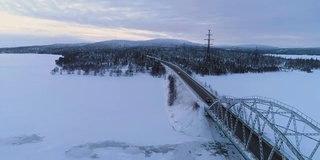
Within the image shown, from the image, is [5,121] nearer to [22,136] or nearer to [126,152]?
[22,136]

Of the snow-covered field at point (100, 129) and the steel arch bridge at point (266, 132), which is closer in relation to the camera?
the steel arch bridge at point (266, 132)

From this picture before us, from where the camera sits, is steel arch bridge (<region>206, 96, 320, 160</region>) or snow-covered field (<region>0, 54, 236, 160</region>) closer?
steel arch bridge (<region>206, 96, 320, 160</region>)

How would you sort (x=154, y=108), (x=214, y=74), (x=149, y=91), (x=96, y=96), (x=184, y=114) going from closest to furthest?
(x=184, y=114) < (x=154, y=108) < (x=96, y=96) < (x=149, y=91) < (x=214, y=74)

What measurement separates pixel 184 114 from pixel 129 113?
1126cm

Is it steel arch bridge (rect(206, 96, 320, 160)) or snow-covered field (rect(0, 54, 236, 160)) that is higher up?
steel arch bridge (rect(206, 96, 320, 160))

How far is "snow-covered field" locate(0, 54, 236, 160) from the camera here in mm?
37812

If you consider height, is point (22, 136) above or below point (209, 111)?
below

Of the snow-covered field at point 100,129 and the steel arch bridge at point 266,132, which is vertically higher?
the steel arch bridge at point 266,132

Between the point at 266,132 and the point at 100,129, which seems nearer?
the point at 266,132

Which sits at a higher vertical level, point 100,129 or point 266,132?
point 266,132

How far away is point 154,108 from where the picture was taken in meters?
62.2

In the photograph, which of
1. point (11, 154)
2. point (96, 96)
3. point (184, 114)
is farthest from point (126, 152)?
point (96, 96)

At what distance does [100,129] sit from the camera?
46938 millimetres

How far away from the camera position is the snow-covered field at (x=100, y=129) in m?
37.8
